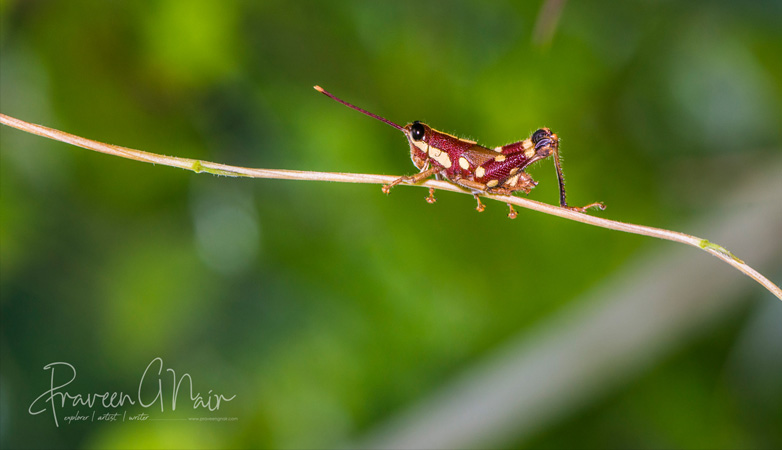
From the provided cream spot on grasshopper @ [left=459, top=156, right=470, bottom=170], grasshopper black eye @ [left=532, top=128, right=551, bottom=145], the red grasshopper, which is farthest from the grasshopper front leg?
grasshopper black eye @ [left=532, top=128, right=551, bottom=145]

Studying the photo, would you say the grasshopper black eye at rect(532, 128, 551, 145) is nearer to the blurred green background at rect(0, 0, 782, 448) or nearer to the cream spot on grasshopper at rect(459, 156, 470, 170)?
the cream spot on grasshopper at rect(459, 156, 470, 170)

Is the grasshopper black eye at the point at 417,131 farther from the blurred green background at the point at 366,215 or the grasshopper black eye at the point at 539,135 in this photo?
the blurred green background at the point at 366,215

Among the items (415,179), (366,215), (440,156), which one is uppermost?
(366,215)

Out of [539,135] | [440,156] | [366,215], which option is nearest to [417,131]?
[440,156]

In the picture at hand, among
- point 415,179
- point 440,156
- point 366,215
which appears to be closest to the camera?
point 415,179

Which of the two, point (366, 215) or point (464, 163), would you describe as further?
point (366, 215)

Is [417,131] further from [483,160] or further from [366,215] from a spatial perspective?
→ [366,215]

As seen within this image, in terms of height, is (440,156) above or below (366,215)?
below
